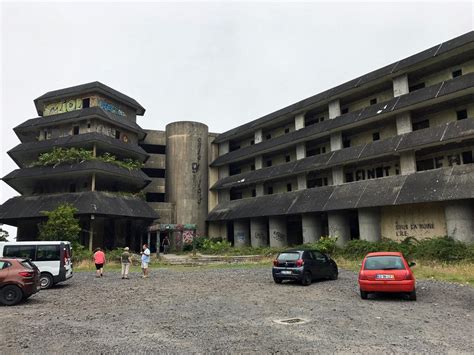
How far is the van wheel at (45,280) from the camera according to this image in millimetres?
16297

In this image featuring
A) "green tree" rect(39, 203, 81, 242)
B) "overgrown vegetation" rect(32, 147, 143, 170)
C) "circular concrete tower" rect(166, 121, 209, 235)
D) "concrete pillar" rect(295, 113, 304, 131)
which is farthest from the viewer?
"circular concrete tower" rect(166, 121, 209, 235)

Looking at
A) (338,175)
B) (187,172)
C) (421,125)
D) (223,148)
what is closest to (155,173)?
(187,172)

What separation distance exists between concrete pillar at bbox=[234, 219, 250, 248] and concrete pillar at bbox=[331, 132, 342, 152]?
14.2 m

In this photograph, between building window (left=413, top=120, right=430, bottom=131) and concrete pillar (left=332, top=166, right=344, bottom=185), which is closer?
building window (left=413, top=120, right=430, bottom=131)

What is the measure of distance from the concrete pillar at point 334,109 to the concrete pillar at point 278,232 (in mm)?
11338

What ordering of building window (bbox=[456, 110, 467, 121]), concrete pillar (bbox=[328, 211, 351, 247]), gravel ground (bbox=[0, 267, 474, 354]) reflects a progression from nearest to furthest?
gravel ground (bbox=[0, 267, 474, 354]), building window (bbox=[456, 110, 467, 121]), concrete pillar (bbox=[328, 211, 351, 247])

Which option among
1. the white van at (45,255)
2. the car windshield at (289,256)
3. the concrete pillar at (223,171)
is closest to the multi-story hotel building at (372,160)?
the concrete pillar at (223,171)

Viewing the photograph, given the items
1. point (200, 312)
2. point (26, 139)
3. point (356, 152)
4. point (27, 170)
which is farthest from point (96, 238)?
point (200, 312)

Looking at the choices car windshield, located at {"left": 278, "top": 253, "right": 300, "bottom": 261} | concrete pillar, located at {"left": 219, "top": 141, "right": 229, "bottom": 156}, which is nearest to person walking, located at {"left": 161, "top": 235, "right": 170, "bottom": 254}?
concrete pillar, located at {"left": 219, "top": 141, "right": 229, "bottom": 156}

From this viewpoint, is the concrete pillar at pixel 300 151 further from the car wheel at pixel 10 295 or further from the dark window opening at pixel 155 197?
the car wheel at pixel 10 295

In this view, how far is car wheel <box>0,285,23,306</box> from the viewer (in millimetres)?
12078

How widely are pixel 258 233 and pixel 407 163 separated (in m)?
17.7

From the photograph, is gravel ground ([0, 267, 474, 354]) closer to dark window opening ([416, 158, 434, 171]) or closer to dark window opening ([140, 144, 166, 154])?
dark window opening ([416, 158, 434, 171])

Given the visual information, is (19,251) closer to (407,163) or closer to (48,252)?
(48,252)
